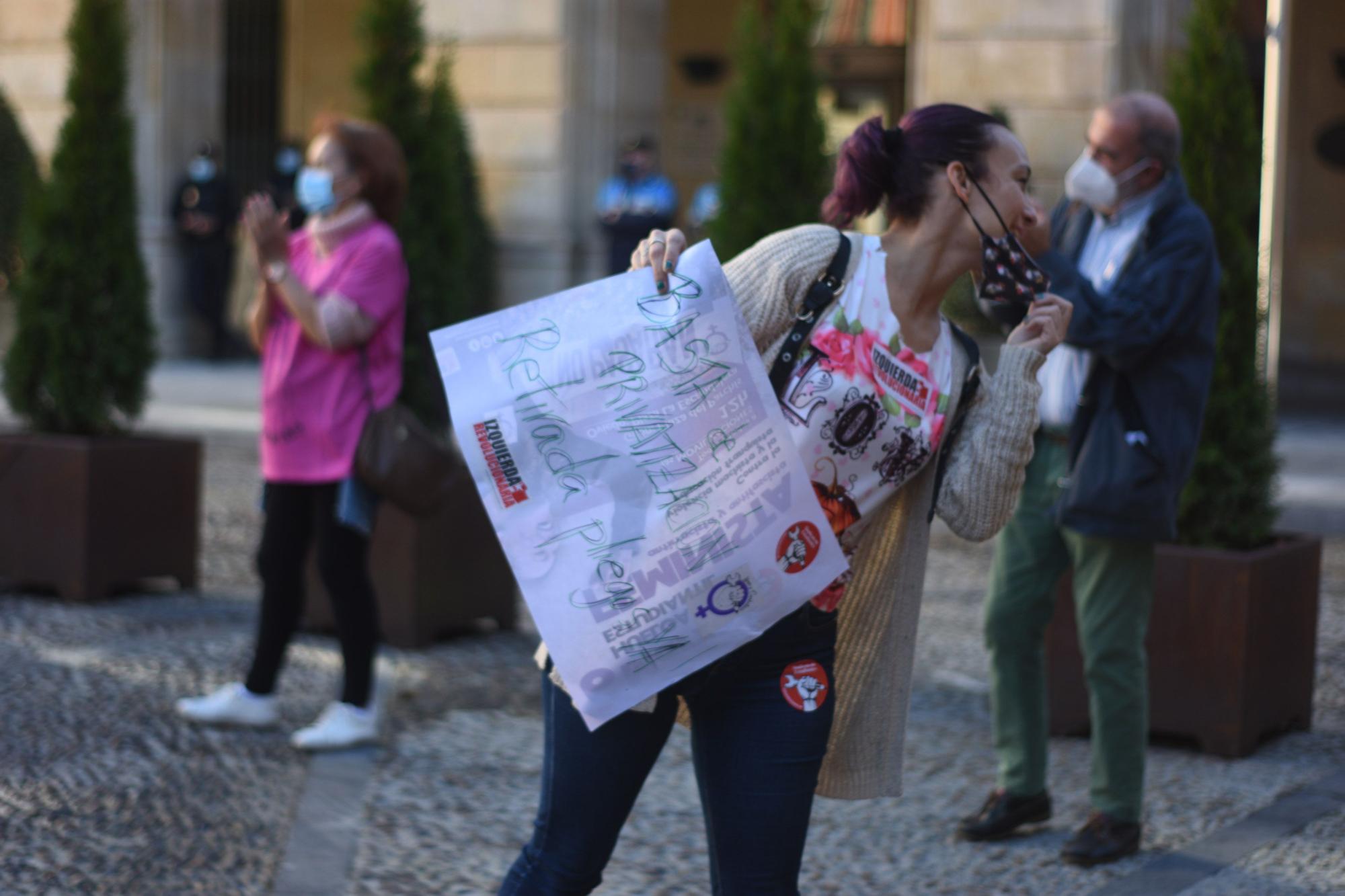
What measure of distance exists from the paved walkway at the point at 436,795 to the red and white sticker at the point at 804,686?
1442 mm

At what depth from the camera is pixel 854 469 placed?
272 cm

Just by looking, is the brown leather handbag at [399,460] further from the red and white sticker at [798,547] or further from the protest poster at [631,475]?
the red and white sticker at [798,547]

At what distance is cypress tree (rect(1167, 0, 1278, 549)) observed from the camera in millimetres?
5418

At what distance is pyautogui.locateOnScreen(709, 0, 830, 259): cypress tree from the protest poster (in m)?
4.64

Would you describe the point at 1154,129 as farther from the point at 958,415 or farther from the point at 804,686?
the point at 804,686

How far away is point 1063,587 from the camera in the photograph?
5.32 m

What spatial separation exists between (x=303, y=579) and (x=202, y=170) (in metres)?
12.2


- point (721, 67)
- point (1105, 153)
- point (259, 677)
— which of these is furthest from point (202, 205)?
point (1105, 153)

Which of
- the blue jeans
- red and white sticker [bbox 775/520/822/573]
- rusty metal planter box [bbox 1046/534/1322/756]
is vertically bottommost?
rusty metal planter box [bbox 1046/534/1322/756]

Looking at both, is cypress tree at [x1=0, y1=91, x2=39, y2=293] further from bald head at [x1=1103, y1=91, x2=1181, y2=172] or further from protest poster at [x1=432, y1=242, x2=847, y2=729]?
protest poster at [x1=432, y1=242, x2=847, y2=729]

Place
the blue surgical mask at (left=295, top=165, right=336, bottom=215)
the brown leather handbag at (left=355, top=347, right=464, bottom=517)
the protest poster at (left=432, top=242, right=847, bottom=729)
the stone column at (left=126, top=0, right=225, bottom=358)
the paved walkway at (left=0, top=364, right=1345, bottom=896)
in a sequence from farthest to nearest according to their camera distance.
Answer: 1. the stone column at (left=126, top=0, right=225, bottom=358)
2. the blue surgical mask at (left=295, top=165, right=336, bottom=215)
3. the brown leather handbag at (left=355, top=347, right=464, bottom=517)
4. the paved walkway at (left=0, top=364, right=1345, bottom=896)
5. the protest poster at (left=432, top=242, right=847, bottom=729)

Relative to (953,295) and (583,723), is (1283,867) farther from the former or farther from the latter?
(583,723)

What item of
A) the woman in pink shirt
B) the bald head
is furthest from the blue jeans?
the woman in pink shirt

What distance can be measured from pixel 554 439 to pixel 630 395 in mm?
128
